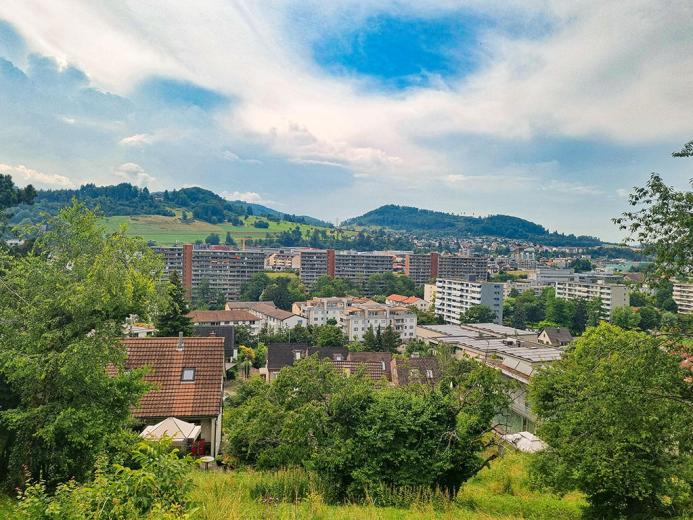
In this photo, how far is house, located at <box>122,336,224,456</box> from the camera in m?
13.9

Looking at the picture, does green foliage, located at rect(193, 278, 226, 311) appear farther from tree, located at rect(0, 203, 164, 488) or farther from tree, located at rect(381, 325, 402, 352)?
tree, located at rect(0, 203, 164, 488)

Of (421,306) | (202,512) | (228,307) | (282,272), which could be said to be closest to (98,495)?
(202,512)

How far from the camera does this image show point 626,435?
8898 millimetres

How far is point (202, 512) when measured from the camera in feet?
20.0

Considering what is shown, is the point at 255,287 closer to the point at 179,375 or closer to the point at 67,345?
the point at 179,375

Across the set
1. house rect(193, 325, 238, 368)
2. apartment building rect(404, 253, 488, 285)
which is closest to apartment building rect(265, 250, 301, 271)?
apartment building rect(404, 253, 488, 285)

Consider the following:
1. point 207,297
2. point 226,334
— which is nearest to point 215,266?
point 207,297

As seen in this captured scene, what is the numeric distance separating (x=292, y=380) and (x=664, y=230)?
26.1ft

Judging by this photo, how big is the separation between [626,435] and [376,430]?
4.82m

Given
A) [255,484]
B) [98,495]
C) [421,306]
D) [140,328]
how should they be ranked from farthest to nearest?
[421,306]
[140,328]
[255,484]
[98,495]

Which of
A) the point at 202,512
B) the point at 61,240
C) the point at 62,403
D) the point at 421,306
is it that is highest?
the point at 61,240

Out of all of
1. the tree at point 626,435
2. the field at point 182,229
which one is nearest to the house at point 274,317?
the tree at point 626,435

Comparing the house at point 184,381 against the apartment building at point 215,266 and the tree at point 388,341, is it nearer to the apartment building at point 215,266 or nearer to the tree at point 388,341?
the tree at point 388,341

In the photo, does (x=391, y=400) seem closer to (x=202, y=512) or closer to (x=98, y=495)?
(x=202, y=512)
